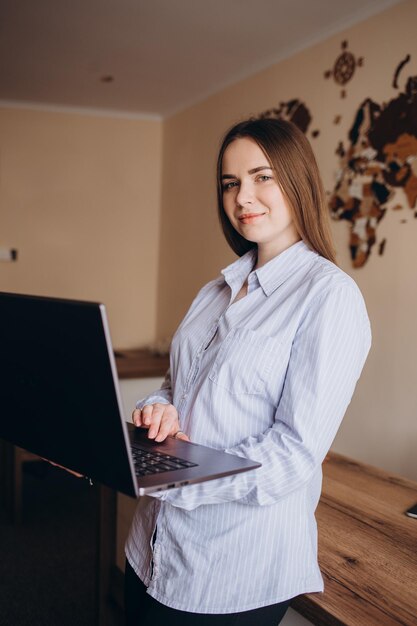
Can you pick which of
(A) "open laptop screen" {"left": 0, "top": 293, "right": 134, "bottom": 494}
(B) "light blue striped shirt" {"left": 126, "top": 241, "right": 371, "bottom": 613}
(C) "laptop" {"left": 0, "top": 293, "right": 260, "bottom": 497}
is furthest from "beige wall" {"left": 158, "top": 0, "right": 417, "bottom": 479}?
(A) "open laptop screen" {"left": 0, "top": 293, "right": 134, "bottom": 494}

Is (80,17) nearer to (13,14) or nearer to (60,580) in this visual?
(13,14)

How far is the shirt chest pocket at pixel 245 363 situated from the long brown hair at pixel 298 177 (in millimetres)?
242

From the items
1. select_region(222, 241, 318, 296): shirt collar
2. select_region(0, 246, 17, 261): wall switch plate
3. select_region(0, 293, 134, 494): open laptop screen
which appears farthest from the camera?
select_region(0, 246, 17, 261): wall switch plate

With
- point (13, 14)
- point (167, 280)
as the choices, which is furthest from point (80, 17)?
point (167, 280)

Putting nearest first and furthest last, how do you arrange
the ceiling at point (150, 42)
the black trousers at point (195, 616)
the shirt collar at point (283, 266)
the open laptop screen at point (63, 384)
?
the open laptop screen at point (63, 384), the black trousers at point (195, 616), the shirt collar at point (283, 266), the ceiling at point (150, 42)

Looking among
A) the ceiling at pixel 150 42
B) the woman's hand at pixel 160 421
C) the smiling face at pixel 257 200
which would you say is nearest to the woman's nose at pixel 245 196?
the smiling face at pixel 257 200

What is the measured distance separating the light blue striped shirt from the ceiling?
6.77ft

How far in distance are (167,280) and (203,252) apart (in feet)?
2.04

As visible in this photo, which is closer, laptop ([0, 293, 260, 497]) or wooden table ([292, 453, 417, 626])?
laptop ([0, 293, 260, 497])

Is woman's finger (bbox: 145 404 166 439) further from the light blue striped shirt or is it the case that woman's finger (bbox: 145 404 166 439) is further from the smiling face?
the smiling face

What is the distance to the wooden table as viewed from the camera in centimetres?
109

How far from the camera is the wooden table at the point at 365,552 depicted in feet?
3.59

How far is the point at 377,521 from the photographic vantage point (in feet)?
4.90

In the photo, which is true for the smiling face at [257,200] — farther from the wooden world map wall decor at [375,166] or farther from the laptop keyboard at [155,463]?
the wooden world map wall decor at [375,166]
